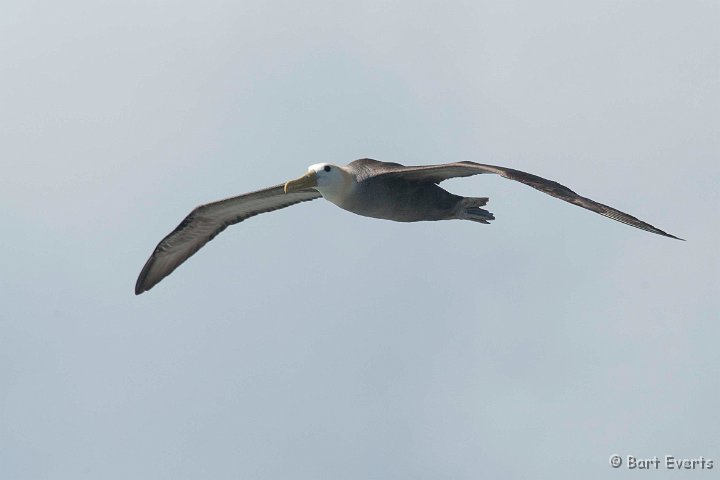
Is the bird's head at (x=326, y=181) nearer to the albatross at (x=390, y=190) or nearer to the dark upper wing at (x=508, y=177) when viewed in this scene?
the albatross at (x=390, y=190)

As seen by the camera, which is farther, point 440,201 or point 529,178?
point 440,201

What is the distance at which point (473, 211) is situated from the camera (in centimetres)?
2133

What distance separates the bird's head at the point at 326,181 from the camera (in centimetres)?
2062

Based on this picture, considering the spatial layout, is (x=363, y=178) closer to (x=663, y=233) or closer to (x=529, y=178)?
(x=529, y=178)

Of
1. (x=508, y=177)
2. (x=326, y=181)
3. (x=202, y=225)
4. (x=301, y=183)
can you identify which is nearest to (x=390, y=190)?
(x=326, y=181)

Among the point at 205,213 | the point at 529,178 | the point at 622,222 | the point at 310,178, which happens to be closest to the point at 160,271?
the point at 205,213

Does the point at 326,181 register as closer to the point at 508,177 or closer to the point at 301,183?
the point at 301,183

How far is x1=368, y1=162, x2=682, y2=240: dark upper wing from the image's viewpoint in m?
17.3

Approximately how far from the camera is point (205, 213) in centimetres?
2303

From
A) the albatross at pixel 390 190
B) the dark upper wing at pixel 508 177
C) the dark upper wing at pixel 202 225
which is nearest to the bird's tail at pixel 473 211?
the albatross at pixel 390 190

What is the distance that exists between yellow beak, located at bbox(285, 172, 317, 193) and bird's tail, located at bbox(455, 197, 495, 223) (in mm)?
2288

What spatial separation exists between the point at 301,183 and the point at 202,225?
2891mm

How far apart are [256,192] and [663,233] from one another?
7.92 metres

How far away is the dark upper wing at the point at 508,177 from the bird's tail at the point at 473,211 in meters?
0.66
